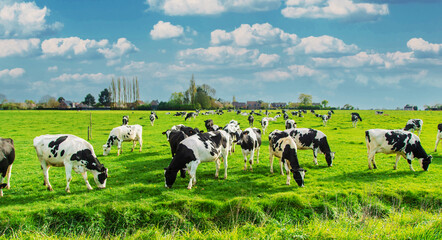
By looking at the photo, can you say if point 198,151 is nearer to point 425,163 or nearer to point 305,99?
point 425,163

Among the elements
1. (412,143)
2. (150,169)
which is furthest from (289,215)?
(412,143)

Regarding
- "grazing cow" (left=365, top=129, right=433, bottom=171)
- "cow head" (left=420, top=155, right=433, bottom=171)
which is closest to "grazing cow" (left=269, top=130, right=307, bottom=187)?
"grazing cow" (left=365, top=129, right=433, bottom=171)

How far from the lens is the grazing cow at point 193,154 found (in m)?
11.2

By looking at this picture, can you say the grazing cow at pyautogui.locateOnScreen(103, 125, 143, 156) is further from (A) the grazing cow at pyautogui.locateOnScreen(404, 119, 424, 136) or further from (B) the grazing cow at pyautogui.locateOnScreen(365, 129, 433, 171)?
(A) the grazing cow at pyautogui.locateOnScreen(404, 119, 424, 136)

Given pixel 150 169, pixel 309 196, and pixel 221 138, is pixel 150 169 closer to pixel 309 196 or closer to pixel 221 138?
pixel 221 138

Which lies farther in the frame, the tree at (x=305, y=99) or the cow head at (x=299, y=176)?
the tree at (x=305, y=99)

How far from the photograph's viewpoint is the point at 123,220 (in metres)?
9.07

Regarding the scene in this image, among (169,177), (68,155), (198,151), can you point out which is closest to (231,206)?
(198,151)

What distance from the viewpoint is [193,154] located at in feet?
37.1

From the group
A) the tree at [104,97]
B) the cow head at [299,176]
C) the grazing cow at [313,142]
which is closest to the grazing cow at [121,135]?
the grazing cow at [313,142]

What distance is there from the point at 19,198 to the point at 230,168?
8.95 metres

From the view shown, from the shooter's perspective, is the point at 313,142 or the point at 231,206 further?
the point at 313,142

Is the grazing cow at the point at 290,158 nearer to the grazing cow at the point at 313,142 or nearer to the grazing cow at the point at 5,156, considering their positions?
the grazing cow at the point at 313,142

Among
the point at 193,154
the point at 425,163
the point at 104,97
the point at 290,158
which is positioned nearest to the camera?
the point at 193,154
